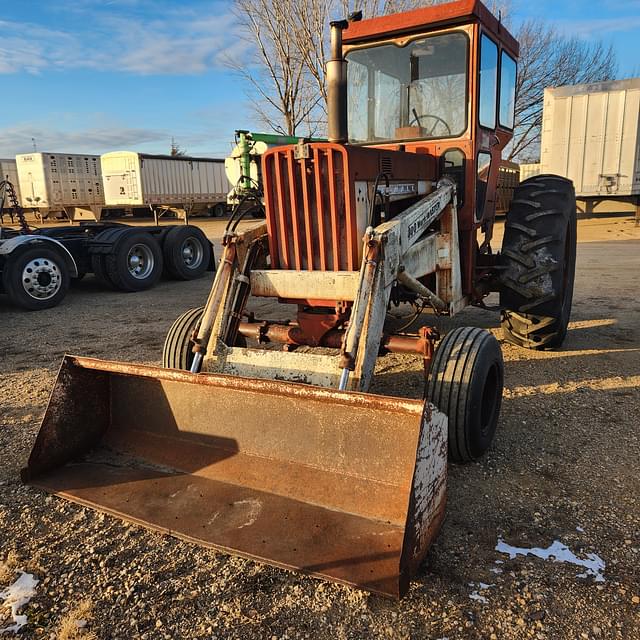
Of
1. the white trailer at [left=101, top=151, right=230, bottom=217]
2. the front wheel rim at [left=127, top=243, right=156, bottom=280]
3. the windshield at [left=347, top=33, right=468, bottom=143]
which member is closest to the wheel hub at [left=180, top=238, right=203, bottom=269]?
the front wheel rim at [left=127, top=243, right=156, bottom=280]

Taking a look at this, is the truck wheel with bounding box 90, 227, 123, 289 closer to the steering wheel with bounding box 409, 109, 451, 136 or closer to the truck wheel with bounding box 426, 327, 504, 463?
the steering wheel with bounding box 409, 109, 451, 136

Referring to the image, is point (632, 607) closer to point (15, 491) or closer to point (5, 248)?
point (15, 491)

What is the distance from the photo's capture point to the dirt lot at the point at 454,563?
2447 millimetres

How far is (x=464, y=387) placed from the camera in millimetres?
3512

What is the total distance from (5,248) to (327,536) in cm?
807

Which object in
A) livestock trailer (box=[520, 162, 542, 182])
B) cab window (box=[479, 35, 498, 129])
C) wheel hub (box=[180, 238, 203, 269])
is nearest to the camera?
cab window (box=[479, 35, 498, 129])

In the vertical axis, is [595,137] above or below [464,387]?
above

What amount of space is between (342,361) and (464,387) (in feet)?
2.48

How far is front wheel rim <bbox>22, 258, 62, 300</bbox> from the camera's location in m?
9.11

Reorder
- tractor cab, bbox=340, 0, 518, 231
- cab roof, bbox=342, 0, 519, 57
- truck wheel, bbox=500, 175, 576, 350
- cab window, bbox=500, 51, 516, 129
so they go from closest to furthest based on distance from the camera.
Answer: cab roof, bbox=342, 0, 519, 57 → tractor cab, bbox=340, 0, 518, 231 → truck wheel, bbox=500, 175, 576, 350 → cab window, bbox=500, 51, 516, 129

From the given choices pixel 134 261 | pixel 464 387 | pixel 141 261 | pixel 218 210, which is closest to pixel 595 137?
pixel 141 261

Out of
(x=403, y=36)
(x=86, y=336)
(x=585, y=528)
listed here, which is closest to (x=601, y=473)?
(x=585, y=528)

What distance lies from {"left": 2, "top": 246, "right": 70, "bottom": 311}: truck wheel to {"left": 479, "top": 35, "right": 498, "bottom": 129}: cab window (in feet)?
23.3

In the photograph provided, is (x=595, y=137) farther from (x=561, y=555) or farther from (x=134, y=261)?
(x=561, y=555)
